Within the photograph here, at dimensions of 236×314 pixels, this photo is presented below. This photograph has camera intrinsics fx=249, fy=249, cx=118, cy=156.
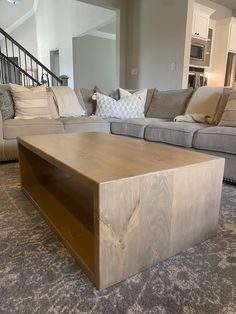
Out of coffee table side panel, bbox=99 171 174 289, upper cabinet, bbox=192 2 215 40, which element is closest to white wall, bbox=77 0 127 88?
upper cabinet, bbox=192 2 215 40

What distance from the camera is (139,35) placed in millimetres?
4883

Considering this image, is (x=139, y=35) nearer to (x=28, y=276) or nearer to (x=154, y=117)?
(x=154, y=117)

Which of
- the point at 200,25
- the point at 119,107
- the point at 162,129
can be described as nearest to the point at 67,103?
the point at 119,107

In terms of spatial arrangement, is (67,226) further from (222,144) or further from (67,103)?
(67,103)

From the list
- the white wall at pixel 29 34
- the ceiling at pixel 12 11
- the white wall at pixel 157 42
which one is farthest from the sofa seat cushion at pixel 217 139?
the white wall at pixel 29 34

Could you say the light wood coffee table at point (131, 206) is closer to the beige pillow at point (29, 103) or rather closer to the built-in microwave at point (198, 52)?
the beige pillow at point (29, 103)

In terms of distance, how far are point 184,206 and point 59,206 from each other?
0.71 metres

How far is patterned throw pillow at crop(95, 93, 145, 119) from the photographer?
3172mm

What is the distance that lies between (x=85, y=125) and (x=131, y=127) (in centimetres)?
54

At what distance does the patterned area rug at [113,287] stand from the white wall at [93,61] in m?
6.24

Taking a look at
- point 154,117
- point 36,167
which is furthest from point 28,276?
point 154,117

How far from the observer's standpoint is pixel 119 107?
3.17 metres

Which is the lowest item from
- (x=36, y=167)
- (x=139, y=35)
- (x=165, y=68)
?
(x=36, y=167)

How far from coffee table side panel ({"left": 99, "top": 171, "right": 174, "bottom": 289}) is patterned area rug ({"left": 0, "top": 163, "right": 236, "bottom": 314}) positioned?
61mm
